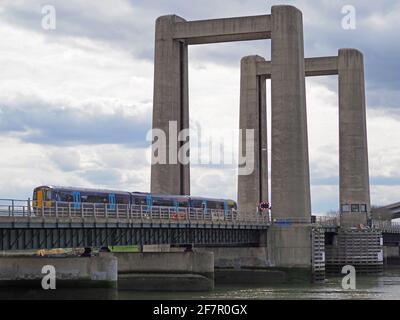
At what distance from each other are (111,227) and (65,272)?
4.54m

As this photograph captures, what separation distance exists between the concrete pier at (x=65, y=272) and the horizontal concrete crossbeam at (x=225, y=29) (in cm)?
4397

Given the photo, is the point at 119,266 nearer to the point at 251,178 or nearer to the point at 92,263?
the point at 92,263

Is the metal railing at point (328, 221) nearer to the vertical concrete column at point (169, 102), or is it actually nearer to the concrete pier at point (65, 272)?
the vertical concrete column at point (169, 102)

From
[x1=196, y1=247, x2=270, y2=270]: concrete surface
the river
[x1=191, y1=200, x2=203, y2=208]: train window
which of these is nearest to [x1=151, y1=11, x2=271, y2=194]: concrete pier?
[x1=191, y1=200, x2=203, y2=208]: train window

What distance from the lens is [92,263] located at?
6488cm

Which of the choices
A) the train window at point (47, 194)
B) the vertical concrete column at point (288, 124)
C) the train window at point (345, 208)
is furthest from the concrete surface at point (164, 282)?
the train window at point (345, 208)

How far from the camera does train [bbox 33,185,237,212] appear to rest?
74500mm

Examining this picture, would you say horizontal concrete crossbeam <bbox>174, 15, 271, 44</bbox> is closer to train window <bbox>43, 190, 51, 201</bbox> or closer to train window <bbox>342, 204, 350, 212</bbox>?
train window <bbox>342, 204, 350, 212</bbox>

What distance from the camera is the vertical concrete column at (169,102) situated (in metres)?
104

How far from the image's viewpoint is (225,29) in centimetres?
10325

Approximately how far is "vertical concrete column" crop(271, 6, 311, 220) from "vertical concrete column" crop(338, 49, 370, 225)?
2830cm

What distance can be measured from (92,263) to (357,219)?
6685 centimetres

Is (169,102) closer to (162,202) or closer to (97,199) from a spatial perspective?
(162,202)
